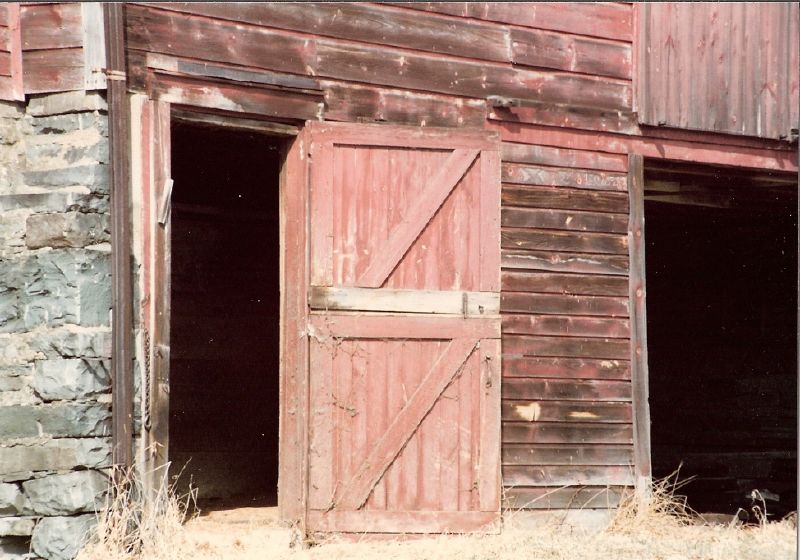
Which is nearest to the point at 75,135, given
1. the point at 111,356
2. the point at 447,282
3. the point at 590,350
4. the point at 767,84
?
the point at 111,356

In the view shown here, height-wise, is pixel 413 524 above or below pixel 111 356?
below

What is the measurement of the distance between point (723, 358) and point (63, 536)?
8.18 meters

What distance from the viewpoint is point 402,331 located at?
24.6 ft

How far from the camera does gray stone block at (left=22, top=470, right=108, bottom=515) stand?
6.47m

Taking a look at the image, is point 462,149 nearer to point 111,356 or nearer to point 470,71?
point 470,71

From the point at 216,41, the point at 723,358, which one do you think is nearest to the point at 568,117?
the point at 216,41

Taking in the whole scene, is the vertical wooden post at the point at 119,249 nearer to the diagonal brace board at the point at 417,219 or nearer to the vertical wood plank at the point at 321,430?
the vertical wood plank at the point at 321,430

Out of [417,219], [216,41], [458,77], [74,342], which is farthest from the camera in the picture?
[458,77]

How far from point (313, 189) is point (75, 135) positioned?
60.0 inches

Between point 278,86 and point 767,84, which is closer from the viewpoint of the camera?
point 278,86

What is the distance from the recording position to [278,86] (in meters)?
7.36

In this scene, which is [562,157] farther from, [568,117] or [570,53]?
[570,53]

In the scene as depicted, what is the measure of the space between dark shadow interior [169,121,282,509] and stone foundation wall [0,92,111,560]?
3.06 meters

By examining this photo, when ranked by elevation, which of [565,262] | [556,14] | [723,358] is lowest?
[723,358]
